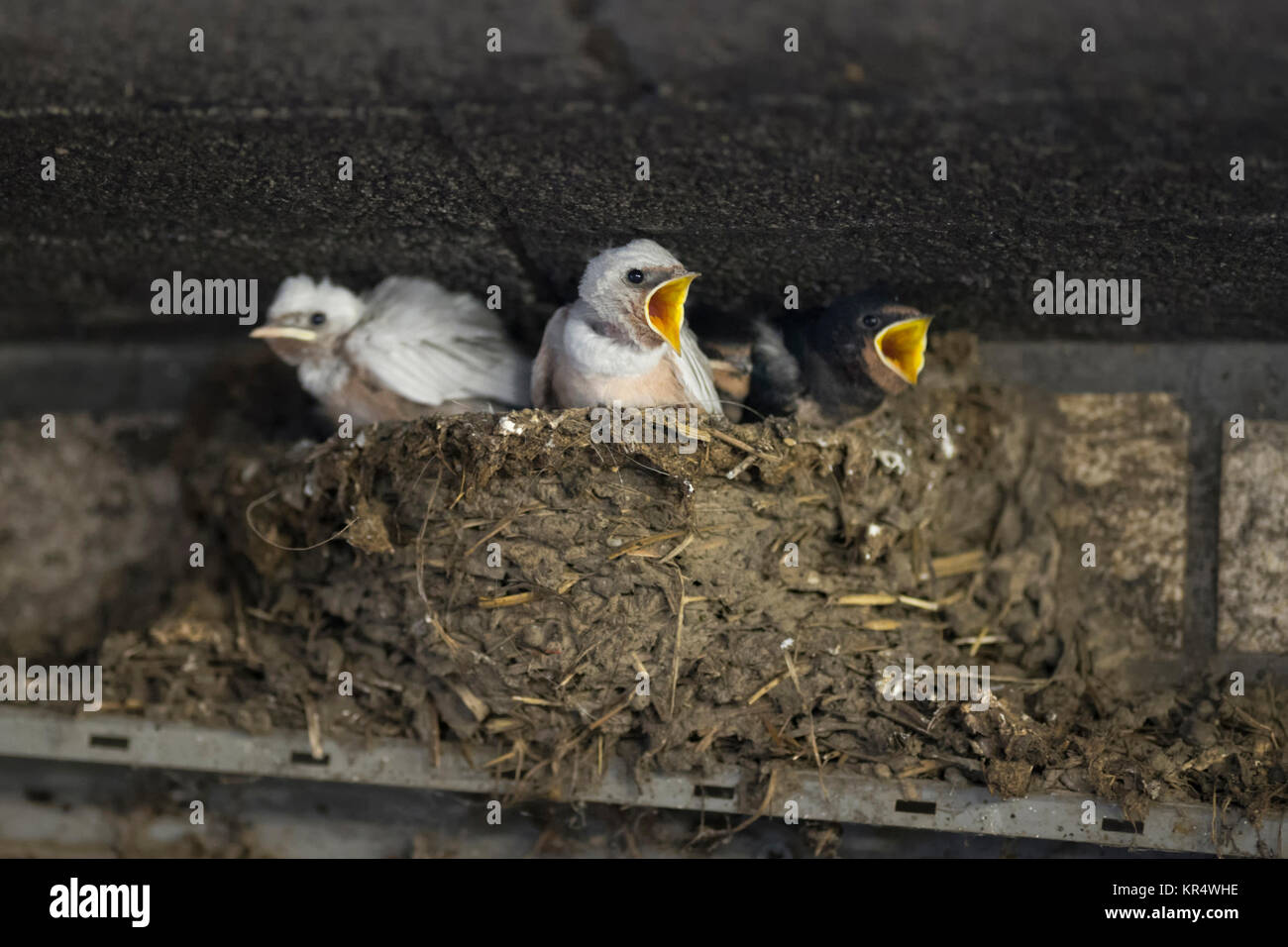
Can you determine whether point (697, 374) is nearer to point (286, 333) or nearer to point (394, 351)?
point (394, 351)

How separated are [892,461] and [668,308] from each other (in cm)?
72

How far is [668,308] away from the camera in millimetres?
2809

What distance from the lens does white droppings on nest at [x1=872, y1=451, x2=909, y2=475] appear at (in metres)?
3.02

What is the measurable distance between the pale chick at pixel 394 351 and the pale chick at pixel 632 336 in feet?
1.15

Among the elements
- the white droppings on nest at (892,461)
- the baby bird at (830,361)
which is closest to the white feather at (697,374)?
the baby bird at (830,361)

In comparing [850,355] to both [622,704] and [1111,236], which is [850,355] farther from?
[622,704]

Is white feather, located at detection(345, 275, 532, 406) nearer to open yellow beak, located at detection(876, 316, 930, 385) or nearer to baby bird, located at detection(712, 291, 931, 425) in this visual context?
baby bird, located at detection(712, 291, 931, 425)

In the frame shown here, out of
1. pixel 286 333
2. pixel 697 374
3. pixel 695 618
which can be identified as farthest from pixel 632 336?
pixel 286 333

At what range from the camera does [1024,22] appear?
176cm

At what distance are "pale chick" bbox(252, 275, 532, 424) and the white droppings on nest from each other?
3.22ft

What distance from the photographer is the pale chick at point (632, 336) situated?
277cm

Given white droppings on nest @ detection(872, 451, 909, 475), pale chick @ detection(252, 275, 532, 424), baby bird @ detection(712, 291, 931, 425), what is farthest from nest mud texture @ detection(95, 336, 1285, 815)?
pale chick @ detection(252, 275, 532, 424)

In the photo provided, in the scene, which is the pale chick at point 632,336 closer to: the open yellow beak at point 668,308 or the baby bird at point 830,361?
the open yellow beak at point 668,308
